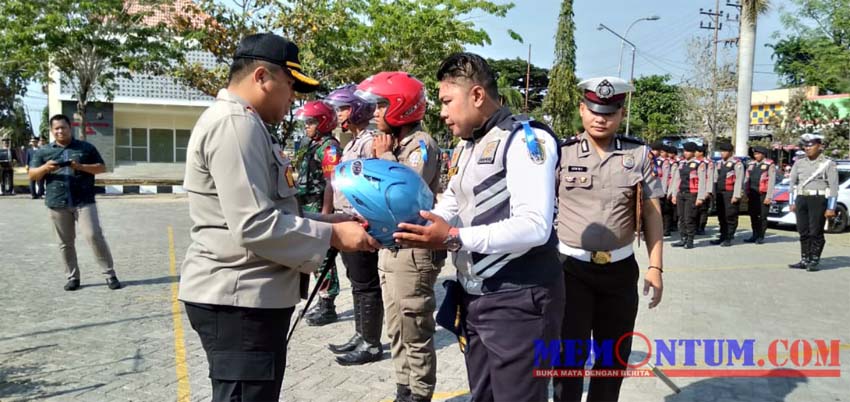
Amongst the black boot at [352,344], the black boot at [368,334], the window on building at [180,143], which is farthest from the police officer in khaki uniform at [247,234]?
the window on building at [180,143]

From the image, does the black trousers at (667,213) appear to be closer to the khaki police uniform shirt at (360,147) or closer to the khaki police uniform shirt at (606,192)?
the khaki police uniform shirt at (360,147)

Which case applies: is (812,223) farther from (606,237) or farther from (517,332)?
(517,332)

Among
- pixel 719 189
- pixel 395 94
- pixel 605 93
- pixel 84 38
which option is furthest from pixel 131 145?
pixel 605 93

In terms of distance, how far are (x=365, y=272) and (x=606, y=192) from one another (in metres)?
2.04

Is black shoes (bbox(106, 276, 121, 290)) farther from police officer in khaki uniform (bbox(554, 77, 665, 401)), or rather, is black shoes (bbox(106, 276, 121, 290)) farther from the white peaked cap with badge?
the white peaked cap with badge

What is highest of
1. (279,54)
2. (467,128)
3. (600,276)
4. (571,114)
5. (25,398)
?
(571,114)

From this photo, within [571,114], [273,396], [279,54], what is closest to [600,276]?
[273,396]

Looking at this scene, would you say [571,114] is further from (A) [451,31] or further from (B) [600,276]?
(B) [600,276]

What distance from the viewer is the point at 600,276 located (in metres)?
3.40

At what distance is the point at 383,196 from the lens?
2.29 metres

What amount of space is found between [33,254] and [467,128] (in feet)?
30.0

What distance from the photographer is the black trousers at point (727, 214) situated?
12.4 m

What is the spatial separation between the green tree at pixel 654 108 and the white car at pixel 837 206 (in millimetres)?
31589

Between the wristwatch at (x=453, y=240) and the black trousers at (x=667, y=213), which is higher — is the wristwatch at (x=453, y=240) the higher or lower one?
the higher one
